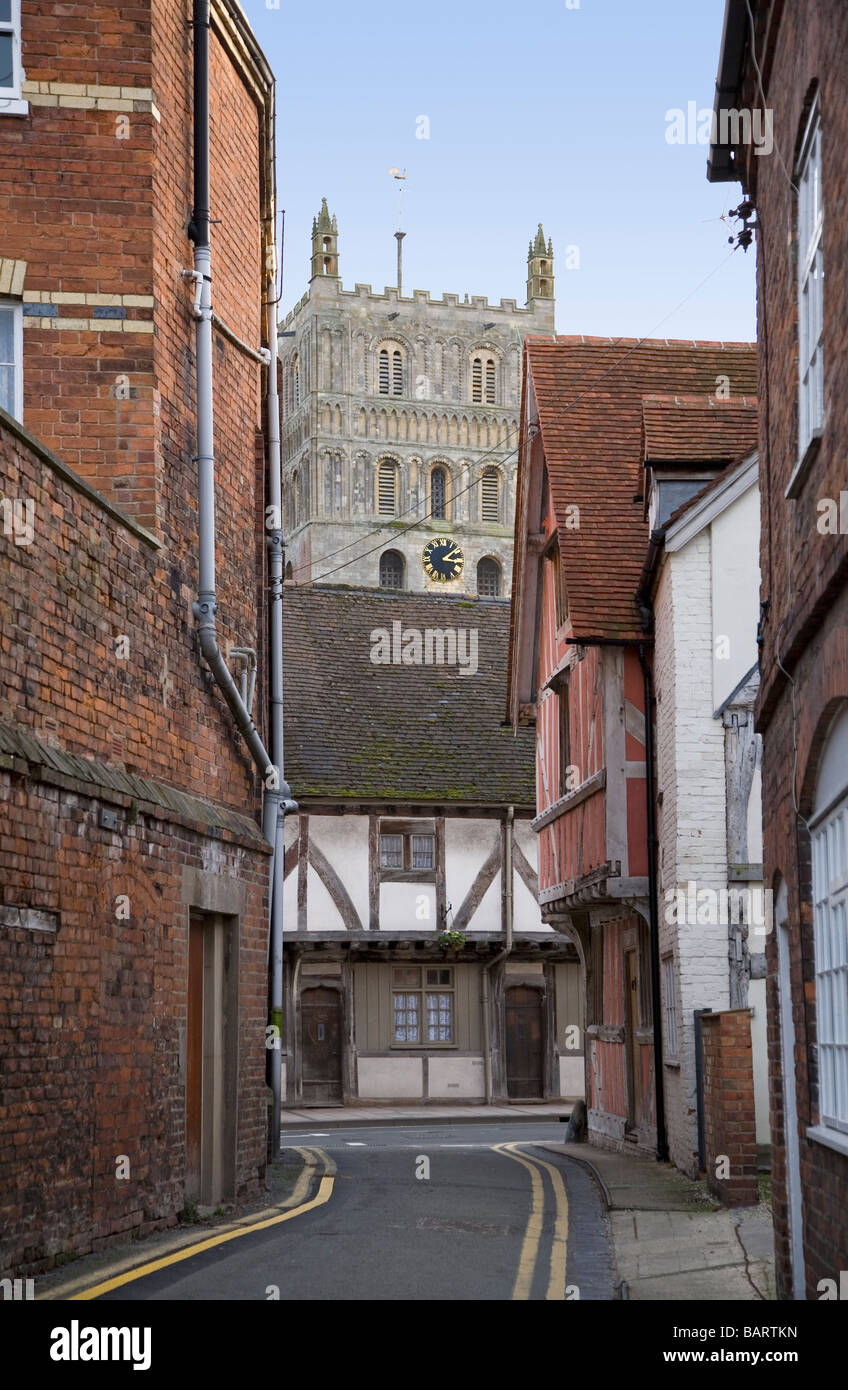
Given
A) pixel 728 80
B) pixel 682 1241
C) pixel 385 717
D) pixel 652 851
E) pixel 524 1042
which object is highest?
pixel 385 717

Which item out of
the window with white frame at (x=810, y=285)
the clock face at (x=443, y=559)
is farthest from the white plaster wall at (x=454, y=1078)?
the clock face at (x=443, y=559)

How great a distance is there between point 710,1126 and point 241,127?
9.01 m

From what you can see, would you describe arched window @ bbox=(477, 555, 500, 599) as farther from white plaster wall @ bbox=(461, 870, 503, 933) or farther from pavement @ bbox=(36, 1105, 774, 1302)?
pavement @ bbox=(36, 1105, 774, 1302)

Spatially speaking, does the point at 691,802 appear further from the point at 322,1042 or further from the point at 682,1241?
the point at 322,1042

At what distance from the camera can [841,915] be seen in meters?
7.12

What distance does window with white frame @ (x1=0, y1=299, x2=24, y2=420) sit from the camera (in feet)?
40.8

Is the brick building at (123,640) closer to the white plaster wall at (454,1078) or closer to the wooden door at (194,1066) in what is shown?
the wooden door at (194,1066)

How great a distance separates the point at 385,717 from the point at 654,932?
17461mm

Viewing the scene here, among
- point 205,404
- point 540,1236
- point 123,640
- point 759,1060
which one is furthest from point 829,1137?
point 759,1060

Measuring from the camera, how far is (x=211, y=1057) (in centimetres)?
1341

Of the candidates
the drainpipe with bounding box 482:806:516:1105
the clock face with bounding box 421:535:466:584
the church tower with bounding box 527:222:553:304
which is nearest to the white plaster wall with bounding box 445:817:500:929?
the drainpipe with bounding box 482:806:516:1105

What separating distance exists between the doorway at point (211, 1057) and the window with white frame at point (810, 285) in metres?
6.63

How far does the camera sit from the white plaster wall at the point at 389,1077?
3378 centimetres

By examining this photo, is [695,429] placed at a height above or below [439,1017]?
above
